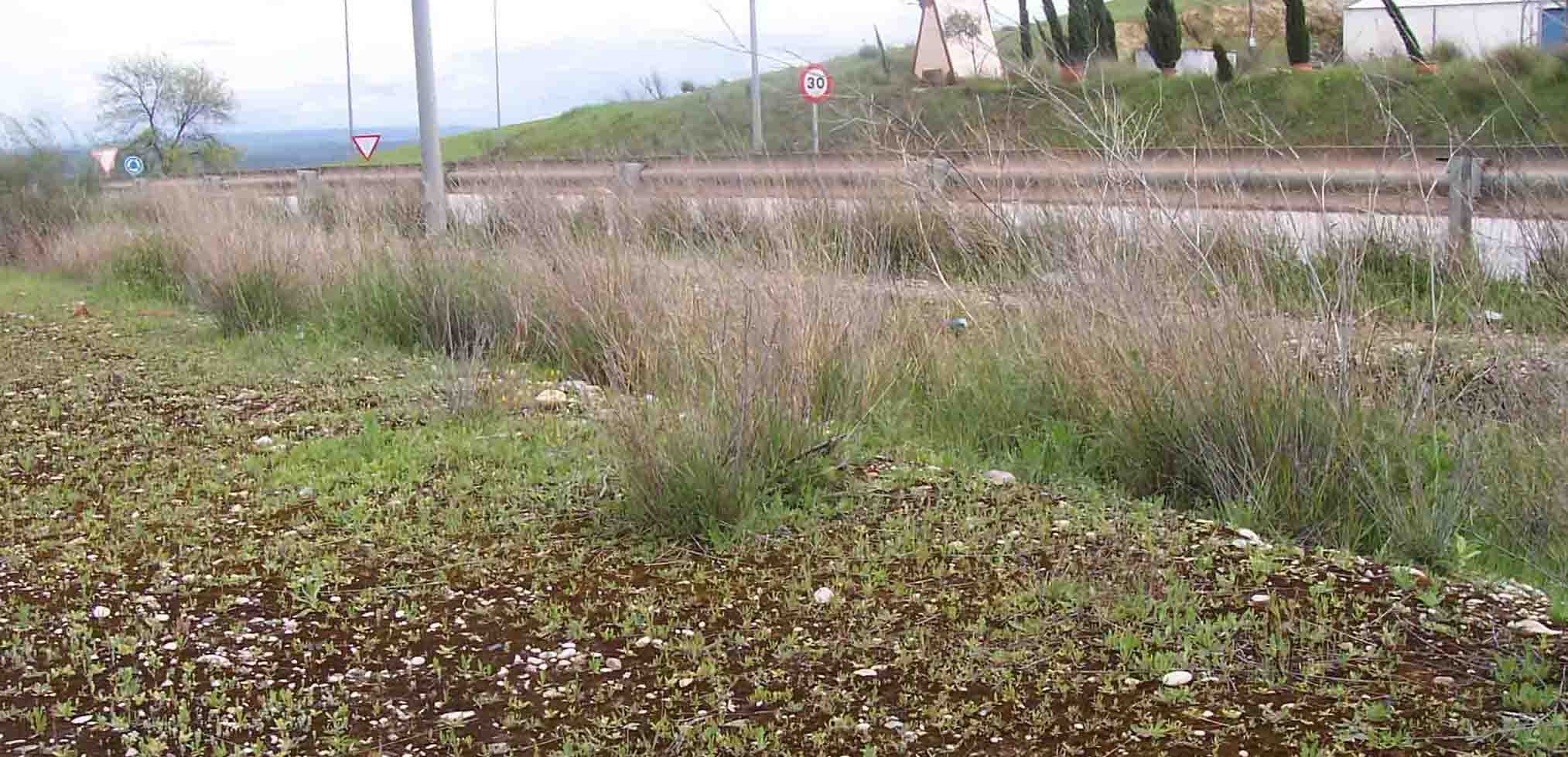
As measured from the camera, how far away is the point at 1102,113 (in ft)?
23.1

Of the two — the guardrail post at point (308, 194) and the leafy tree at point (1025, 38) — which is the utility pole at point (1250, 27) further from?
the leafy tree at point (1025, 38)

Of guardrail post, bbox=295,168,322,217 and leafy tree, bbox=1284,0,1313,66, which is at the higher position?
leafy tree, bbox=1284,0,1313,66

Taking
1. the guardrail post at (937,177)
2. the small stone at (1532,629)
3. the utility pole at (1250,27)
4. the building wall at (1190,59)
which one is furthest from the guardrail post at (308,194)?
the utility pole at (1250,27)

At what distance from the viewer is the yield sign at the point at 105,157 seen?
22500 millimetres

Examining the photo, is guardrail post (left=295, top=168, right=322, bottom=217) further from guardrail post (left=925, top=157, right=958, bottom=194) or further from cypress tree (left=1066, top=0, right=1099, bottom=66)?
cypress tree (left=1066, top=0, right=1099, bottom=66)

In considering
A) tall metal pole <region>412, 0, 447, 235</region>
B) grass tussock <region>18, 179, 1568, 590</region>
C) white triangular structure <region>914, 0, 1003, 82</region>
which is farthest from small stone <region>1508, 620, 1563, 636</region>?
tall metal pole <region>412, 0, 447, 235</region>

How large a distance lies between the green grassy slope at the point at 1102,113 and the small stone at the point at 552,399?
1.71 metres

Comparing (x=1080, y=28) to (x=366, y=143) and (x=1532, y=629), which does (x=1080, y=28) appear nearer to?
(x=1532, y=629)

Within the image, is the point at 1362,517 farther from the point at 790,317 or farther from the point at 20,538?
the point at 20,538

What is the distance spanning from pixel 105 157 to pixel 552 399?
71.5 feet

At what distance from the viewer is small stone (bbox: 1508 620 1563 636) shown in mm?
3630

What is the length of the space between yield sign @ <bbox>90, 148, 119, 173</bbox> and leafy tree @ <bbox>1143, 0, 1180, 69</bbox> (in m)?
22.5

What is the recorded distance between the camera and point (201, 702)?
3512 millimetres

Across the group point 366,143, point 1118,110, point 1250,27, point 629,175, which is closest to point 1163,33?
point 1250,27
